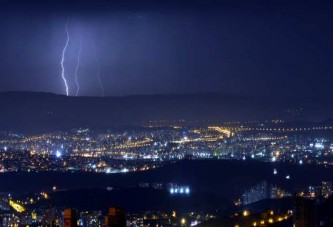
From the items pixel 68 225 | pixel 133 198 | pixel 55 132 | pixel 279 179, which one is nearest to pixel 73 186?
pixel 133 198

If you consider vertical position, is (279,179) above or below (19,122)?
below

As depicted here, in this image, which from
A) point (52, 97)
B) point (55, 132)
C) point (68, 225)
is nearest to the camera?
point (68, 225)

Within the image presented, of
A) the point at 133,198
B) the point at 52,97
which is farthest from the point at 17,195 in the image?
the point at 52,97

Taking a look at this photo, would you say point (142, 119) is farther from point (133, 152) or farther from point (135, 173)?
point (135, 173)

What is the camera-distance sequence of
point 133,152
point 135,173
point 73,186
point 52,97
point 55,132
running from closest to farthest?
point 73,186
point 135,173
point 133,152
point 55,132
point 52,97

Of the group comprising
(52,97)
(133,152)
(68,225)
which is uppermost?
(52,97)

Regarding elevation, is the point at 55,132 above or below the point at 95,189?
above

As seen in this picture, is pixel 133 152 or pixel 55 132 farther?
pixel 55 132

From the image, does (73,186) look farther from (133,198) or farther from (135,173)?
(133,198)

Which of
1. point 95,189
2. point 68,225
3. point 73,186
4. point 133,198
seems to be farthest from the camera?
point 73,186
